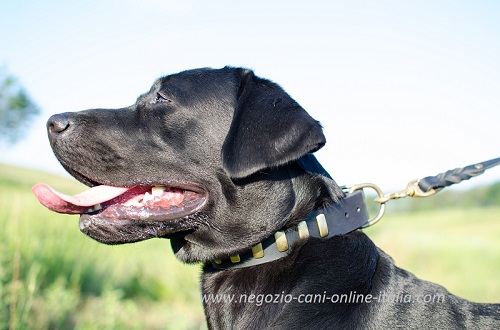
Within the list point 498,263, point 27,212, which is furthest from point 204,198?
point 498,263

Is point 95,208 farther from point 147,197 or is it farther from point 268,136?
point 268,136

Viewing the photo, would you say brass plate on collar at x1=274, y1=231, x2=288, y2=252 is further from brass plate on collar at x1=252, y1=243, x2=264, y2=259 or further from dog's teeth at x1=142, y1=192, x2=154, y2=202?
dog's teeth at x1=142, y1=192, x2=154, y2=202

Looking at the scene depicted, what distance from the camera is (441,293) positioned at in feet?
9.25

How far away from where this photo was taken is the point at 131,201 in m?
3.12

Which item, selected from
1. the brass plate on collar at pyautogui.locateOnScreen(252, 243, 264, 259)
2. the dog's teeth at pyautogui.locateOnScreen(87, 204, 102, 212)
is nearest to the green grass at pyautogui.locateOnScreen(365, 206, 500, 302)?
the brass plate on collar at pyautogui.locateOnScreen(252, 243, 264, 259)

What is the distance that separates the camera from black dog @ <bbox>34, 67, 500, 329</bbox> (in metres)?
2.63

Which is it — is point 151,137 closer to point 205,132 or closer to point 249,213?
point 205,132

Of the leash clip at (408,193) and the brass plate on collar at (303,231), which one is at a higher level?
the brass plate on collar at (303,231)


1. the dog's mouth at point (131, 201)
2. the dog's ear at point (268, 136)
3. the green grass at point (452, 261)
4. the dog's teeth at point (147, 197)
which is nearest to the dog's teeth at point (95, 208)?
the dog's mouth at point (131, 201)

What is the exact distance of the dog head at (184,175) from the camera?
2896 millimetres

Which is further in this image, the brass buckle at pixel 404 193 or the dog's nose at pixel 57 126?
the brass buckle at pixel 404 193

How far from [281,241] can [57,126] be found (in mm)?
1524

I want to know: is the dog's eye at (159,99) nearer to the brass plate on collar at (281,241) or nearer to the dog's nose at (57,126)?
the dog's nose at (57,126)

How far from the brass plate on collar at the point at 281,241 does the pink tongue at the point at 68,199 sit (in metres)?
1.06
